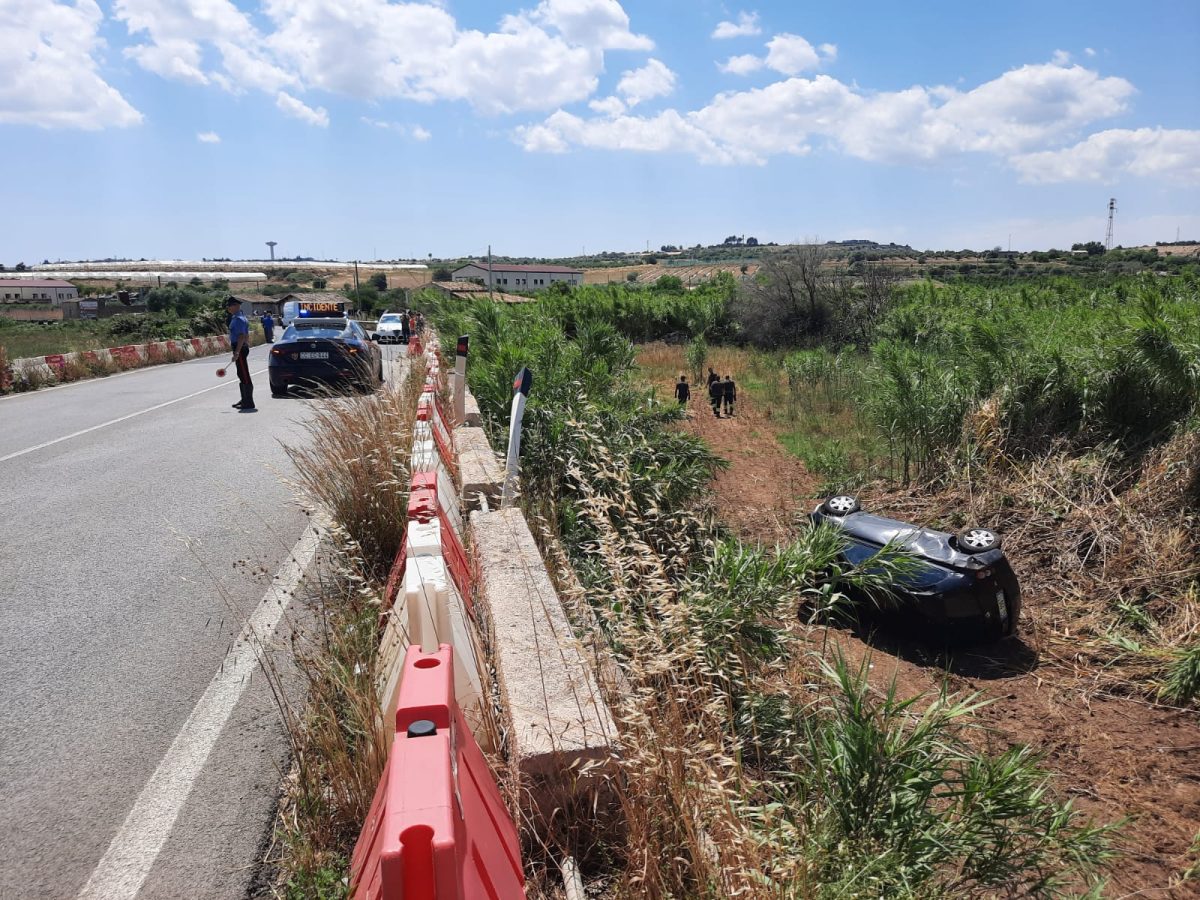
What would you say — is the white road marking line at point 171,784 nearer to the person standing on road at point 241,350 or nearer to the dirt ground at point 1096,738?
the dirt ground at point 1096,738

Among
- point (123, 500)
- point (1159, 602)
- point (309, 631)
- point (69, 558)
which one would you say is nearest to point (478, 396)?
point (123, 500)

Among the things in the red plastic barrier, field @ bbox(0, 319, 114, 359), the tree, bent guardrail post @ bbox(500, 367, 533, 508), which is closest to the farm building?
the tree

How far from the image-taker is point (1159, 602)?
20.9ft

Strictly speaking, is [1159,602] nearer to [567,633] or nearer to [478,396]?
[567,633]

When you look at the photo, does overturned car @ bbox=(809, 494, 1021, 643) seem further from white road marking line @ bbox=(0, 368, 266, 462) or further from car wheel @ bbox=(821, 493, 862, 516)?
white road marking line @ bbox=(0, 368, 266, 462)

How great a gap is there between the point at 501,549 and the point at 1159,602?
5206mm

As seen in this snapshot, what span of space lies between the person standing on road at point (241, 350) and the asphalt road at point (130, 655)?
4.20 meters

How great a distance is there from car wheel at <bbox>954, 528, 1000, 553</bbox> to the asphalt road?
4.66 meters

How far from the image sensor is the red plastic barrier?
4.49ft

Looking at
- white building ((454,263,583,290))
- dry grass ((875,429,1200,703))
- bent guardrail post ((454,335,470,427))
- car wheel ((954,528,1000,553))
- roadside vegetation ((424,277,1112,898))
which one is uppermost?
white building ((454,263,583,290))

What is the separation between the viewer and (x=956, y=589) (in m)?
5.84

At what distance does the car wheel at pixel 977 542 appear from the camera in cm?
594

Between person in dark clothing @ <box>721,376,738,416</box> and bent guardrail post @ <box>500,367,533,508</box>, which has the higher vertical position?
bent guardrail post @ <box>500,367,533,508</box>

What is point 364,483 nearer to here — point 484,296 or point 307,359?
point 307,359
